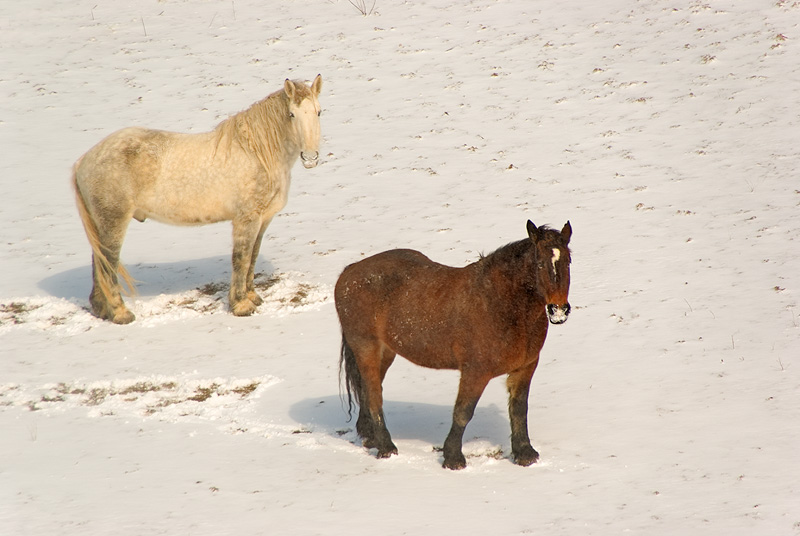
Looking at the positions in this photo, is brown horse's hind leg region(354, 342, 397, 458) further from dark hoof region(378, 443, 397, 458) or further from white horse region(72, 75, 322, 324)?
white horse region(72, 75, 322, 324)

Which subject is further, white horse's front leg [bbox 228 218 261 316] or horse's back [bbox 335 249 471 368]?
white horse's front leg [bbox 228 218 261 316]

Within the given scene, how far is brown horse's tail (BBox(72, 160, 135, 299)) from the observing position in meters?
10.0

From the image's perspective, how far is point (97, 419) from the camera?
26.0ft

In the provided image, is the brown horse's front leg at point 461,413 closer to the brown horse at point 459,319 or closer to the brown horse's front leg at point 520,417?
the brown horse at point 459,319

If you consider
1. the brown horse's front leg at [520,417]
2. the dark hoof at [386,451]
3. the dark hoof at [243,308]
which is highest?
the brown horse's front leg at [520,417]

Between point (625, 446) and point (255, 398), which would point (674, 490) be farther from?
point (255, 398)

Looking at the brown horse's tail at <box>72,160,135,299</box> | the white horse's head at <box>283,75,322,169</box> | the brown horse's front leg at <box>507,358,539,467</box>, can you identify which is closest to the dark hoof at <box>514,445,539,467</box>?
the brown horse's front leg at <box>507,358,539,467</box>

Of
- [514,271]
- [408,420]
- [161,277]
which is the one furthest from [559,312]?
[161,277]

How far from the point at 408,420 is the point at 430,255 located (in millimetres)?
3683

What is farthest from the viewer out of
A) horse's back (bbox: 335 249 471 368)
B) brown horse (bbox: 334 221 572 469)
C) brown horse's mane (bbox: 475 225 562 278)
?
horse's back (bbox: 335 249 471 368)

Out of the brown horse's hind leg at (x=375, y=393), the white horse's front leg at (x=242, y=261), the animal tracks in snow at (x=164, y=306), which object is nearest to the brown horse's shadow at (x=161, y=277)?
the animal tracks in snow at (x=164, y=306)

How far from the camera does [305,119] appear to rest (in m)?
9.77

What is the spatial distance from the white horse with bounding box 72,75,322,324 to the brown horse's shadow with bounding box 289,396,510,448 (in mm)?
2488

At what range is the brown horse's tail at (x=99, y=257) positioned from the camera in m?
10.0
